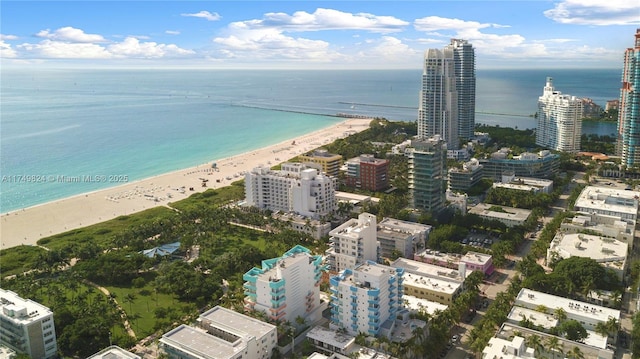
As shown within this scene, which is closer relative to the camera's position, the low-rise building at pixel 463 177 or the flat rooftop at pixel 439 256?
the flat rooftop at pixel 439 256

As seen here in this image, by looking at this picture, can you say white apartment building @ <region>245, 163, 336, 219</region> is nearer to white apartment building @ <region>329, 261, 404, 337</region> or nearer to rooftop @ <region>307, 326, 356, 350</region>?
white apartment building @ <region>329, 261, 404, 337</region>

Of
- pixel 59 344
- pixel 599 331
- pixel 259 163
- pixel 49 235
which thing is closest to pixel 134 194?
pixel 49 235

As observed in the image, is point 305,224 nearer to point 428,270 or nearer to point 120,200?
point 428,270

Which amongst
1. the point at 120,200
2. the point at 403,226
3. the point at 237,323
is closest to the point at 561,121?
the point at 403,226

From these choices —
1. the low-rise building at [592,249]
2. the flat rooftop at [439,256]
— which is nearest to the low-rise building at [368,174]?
the flat rooftop at [439,256]

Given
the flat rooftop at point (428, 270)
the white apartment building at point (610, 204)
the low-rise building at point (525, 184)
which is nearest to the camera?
the flat rooftop at point (428, 270)

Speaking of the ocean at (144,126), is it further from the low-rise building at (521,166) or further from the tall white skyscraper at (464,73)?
the low-rise building at (521,166)
